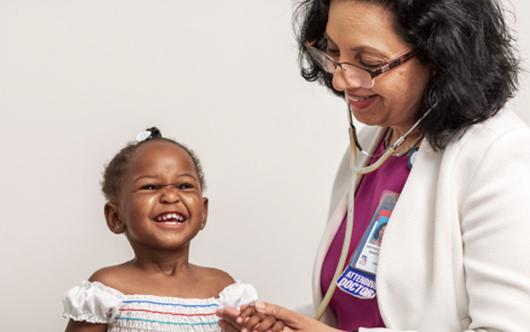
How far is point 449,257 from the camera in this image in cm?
153

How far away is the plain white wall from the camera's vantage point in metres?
2.53

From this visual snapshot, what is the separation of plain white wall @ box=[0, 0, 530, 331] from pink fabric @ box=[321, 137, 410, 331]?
2.85ft

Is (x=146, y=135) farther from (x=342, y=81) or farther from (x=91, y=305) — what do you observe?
(x=342, y=81)

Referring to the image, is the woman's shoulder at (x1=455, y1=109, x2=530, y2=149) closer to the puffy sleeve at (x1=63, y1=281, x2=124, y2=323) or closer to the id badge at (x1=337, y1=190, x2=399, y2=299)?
the id badge at (x1=337, y1=190, x2=399, y2=299)

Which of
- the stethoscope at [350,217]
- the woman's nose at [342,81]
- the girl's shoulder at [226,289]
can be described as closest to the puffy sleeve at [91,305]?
the girl's shoulder at [226,289]

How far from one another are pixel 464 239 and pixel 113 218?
1018 millimetres

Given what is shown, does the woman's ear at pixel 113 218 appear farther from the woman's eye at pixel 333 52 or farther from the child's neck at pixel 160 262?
the woman's eye at pixel 333 52

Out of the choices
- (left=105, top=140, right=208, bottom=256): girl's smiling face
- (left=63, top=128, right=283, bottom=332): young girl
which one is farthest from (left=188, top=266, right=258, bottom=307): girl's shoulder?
(left=105, top=140, right=208, bottom=256): girl's smiling face

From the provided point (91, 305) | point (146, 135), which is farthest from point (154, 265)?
point (146, 135)

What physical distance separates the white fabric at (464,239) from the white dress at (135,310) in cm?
50

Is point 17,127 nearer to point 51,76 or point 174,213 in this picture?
point 51,76

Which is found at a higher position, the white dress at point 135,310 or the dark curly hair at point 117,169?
the dark curly hair at point 117,169

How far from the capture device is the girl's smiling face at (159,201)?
5.97 feet

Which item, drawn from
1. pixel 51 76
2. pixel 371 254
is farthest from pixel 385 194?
pixel 51 76
